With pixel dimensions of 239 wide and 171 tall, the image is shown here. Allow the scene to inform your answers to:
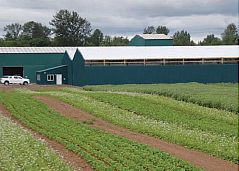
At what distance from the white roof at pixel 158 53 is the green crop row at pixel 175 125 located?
22.8m

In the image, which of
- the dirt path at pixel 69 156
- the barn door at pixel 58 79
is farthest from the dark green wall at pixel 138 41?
the dirt path at pixel 69 156

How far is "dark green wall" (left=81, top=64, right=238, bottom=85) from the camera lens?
181 feet

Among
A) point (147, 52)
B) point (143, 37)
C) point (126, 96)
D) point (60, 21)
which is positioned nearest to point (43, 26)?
point (60, 21)

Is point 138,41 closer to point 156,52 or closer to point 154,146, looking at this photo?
point 156,52

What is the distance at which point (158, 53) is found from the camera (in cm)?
5953

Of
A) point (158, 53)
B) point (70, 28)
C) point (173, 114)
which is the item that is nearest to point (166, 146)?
point (173, 114)

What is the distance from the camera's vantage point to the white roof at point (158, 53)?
57.0 m

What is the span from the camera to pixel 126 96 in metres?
36.0

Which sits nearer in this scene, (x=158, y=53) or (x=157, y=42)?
(x=158, y=53)

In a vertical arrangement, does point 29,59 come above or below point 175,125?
above

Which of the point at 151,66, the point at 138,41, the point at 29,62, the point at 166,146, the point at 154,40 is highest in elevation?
the point at 138,41

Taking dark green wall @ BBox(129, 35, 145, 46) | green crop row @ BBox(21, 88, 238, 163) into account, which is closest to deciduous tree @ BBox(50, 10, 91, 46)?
dark green wall @ BBox(129, 35, 145, 46)

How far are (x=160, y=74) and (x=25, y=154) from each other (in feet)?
144

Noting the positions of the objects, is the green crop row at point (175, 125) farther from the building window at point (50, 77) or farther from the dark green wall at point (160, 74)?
the building window at point (50, 77)
